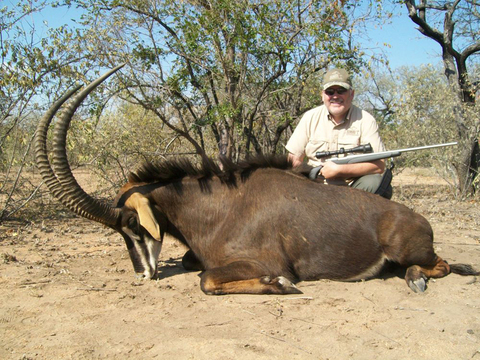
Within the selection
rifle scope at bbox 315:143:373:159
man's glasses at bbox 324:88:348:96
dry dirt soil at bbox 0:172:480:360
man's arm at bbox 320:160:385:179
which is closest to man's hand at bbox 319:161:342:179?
man's arm at bbox 320:160:385:179

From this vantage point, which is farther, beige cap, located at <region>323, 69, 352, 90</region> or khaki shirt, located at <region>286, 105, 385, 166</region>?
khaki shirt, located at <region>286, 105, 385, 166</region>

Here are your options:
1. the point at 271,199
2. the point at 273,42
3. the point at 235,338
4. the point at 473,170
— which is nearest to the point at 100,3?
A: the point at 273,42

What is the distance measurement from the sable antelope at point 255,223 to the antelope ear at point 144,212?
0.5 inches

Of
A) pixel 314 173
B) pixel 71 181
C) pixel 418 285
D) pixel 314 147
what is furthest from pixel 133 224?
pixel 418 285

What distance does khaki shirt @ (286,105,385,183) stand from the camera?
6.14 m

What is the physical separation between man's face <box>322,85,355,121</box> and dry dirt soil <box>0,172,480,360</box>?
7.56 ft

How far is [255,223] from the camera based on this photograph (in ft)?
17.4

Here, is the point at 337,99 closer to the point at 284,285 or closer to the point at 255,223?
the point at 255,223

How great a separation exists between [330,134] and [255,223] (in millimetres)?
1950

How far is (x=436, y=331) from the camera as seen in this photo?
157 inches

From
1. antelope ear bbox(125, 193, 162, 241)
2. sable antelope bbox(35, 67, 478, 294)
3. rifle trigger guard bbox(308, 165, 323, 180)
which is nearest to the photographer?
sable antelope bbox(35, 67, 478, 294)

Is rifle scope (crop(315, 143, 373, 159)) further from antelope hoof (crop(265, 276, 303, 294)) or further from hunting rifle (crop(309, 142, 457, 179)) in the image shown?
antelope hoof (crop(265, 276, 303, 294))

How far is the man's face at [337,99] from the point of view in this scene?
20.0 feet

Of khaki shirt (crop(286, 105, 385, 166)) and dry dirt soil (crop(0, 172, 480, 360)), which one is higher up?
khaki shirt (crop(286, 105, 385, 166))
